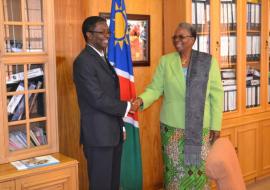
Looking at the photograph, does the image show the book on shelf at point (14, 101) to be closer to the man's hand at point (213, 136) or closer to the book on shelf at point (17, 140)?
the book on shelf at point (17, 140)

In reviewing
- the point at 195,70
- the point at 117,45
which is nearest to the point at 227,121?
the point at 195,70

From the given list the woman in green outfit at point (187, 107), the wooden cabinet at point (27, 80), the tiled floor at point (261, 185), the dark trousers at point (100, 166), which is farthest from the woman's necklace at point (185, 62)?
the tiled floor at point (261, 185)

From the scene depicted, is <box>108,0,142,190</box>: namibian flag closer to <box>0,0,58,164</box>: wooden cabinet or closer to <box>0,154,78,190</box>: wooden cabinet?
<box>0,0,58,164</box>: wooden cabinet

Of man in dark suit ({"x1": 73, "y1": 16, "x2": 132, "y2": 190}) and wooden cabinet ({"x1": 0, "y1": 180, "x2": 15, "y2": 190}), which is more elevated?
man in dark suit ({"x1": 73, "y1": 16, "x2": 132, "y2": 190})

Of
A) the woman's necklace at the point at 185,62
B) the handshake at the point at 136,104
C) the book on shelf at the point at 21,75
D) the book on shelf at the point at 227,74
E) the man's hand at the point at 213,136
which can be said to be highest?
the woman's necklace at the point at 185,62

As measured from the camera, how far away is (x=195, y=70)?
9.59 ft

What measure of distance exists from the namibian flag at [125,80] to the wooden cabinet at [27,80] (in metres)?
0.58

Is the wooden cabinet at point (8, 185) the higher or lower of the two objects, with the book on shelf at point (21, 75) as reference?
lower

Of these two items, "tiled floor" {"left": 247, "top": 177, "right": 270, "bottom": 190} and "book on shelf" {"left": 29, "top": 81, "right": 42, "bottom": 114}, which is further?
"tiled floor" {"left": 247, "top": 177, "right": 270, "bottom": 190}

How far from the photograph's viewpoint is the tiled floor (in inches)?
155

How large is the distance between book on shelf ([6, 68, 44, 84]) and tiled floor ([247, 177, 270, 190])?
97.8 inches

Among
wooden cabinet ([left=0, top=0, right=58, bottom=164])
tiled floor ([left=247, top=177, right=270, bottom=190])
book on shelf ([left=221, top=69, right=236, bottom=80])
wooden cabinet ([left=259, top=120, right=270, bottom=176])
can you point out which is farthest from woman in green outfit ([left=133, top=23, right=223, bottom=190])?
wooden cabinet ([left=259, top=120, right=270, bottom=176])

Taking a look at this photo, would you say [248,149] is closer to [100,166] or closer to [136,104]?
[136,104]

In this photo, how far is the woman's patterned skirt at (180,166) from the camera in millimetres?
2955
